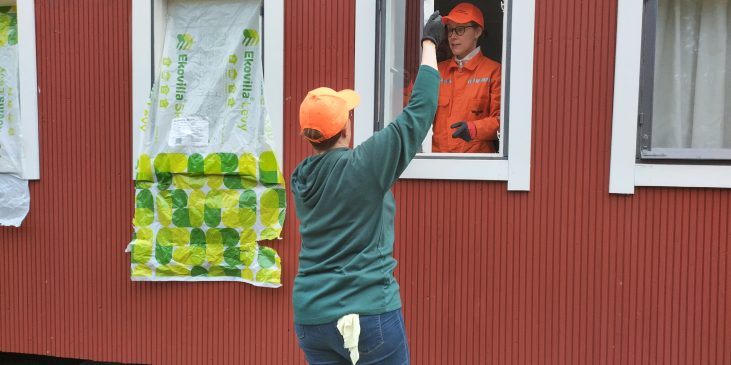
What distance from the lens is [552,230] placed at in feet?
11.3

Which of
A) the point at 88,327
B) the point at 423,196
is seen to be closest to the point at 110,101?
the point at 88,327

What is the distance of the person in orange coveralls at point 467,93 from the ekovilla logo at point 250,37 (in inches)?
49.0

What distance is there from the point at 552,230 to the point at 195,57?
251 cm

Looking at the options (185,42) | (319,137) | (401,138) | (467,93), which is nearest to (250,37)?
(185,42)

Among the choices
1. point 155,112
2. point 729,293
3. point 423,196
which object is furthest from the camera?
point 155,112

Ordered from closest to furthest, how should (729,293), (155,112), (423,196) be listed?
1. (729,293)
2. (423,196)
3. (155,112)

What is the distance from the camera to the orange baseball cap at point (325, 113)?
2.11 m

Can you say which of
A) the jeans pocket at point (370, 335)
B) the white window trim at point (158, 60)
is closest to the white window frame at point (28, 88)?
the white window trim at point (158, 60)

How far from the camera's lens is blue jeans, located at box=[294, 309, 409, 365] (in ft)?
6.83

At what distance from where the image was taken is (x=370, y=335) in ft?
6.81

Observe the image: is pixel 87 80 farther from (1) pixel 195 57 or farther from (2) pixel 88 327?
(2) pixel 88 327

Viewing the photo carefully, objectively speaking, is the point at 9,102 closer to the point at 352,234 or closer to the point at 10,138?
the point at 10,138

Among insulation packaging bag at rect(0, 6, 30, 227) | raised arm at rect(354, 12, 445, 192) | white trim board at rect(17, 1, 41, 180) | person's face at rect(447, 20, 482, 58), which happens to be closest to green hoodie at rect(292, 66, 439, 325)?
raised arm at rect(354, 12, 445, 192)

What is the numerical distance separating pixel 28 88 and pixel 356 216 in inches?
124
